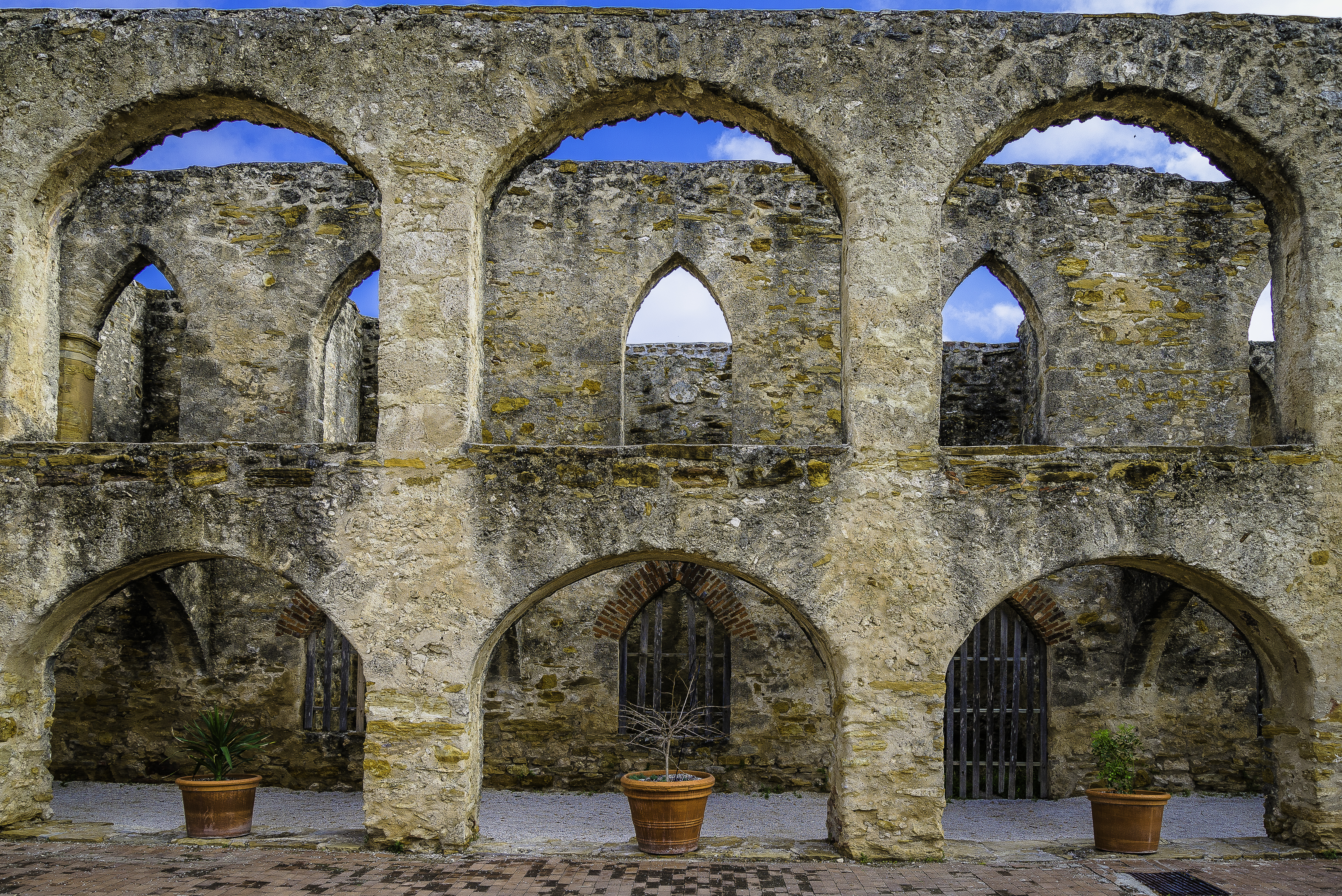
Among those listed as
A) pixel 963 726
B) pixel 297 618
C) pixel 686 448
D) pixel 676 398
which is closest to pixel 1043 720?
pixel 963 726

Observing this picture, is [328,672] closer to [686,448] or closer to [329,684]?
[329,684]

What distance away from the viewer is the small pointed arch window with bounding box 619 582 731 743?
9109 mm

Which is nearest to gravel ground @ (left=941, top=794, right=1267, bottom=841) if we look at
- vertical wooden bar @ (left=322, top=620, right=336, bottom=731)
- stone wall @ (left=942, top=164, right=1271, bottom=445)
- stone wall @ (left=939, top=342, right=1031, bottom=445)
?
stone wall @ (left=942, top=164, right=1271, bottom=445)

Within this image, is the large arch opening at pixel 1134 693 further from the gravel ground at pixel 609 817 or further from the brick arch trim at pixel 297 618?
the brick arch trim at pixel 297 618

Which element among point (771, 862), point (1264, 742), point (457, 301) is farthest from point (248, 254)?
point (1264, 742)

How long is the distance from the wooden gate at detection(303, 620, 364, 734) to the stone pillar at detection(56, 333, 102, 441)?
2959 mm

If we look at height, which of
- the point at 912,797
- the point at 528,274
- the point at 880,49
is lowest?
the point at 912,797

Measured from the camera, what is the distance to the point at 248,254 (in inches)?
372

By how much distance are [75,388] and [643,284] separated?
5.57 meters

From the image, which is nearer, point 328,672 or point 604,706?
point 604,706

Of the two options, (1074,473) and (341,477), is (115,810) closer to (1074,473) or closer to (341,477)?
(341,477)

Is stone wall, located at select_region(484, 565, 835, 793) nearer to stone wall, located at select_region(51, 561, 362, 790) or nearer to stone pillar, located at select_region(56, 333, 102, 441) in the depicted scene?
stone wall, located at select_region(51, 561, 362, 790)

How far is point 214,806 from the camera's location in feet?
20.7

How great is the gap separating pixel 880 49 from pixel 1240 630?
15.4ft
